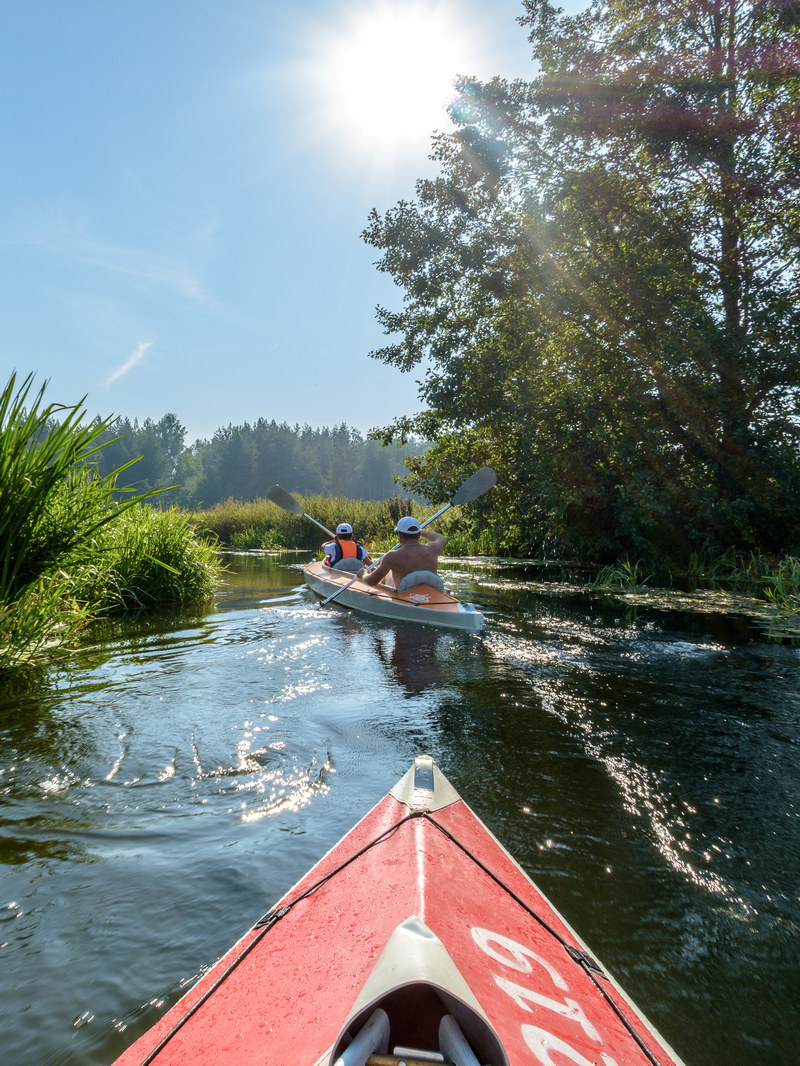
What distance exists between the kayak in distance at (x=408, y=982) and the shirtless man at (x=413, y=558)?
5607 mm

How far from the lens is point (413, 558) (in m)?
A: 7.68

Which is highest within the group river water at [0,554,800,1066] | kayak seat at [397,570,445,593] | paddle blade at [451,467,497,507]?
paddle blade at [451,467,497,507]

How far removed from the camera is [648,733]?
12.8ft

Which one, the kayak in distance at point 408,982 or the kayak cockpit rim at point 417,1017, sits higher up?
the kayak cockpit rim at point 417,1017

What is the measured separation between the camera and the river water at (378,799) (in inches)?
73.2

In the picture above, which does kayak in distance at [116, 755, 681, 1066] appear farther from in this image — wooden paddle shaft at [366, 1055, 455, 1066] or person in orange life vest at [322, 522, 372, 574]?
person in orange life vest at [322, 522, 372, 574]

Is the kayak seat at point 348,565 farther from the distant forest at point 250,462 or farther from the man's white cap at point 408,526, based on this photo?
the distant forest at point 250,462

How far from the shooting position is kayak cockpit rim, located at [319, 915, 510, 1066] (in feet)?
3.10

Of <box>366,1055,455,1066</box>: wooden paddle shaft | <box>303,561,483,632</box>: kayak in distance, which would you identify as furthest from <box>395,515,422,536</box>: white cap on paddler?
<box>366,1055,455,1066</box>: wooden paddle shaft

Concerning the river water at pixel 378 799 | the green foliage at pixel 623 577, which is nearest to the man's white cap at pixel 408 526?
the river water at pixel 378 799

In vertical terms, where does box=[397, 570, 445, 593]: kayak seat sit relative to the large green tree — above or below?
below

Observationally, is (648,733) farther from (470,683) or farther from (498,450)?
(498,450)

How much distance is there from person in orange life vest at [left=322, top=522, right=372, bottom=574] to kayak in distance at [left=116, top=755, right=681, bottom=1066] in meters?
8.19

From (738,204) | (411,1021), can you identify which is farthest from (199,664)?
(738,204)
